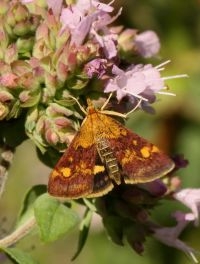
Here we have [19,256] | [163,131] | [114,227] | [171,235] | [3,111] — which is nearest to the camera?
[3,111]

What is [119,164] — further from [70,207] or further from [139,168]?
[70,207]

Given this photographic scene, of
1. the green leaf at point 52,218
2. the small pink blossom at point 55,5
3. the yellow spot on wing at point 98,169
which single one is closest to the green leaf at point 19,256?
the green leaf at point 52,218

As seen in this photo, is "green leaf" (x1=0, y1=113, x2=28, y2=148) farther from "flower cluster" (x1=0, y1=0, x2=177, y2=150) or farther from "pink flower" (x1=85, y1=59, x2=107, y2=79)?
"pink flower" (x1=85, y1=59, x2=107, y2=79)

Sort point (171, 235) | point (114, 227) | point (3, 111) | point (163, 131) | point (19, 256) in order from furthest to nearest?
point (163, 131), point (171, 235), point (114, 227), point (19, 256), point (3, 111)

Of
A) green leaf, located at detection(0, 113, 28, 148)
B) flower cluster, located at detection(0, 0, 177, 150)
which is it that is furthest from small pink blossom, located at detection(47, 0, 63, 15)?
green leaf, located at detection(0, 113, 28, 148)

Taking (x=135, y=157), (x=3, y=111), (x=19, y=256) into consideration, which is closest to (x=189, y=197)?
(x=135, y=157)

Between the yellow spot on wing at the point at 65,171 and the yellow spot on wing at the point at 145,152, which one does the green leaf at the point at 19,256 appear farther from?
the yellow spot on wing at the point at 145,152

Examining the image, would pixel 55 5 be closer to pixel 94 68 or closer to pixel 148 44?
pixel 94 68
